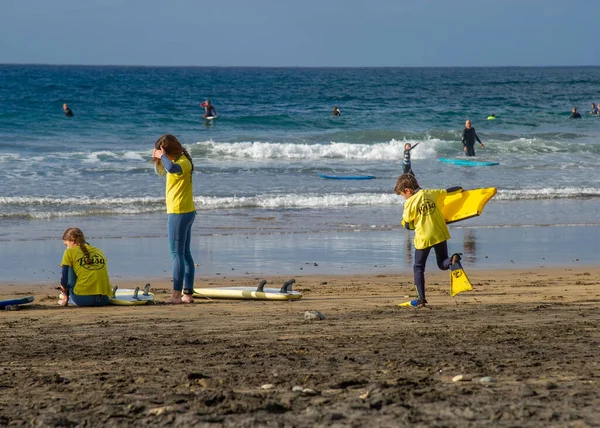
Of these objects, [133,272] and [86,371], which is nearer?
[86,371]

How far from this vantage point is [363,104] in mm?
56969

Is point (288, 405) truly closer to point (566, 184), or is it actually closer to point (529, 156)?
point (566, 184)

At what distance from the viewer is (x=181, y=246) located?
8.50 metres

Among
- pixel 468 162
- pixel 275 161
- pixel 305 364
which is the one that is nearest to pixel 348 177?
pixel 468 162

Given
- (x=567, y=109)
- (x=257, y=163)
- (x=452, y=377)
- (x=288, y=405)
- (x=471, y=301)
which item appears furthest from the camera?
(x=567, y=109)

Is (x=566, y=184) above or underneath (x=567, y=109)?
underneath

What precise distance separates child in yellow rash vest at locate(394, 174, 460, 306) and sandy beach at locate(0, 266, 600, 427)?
15.6 inches

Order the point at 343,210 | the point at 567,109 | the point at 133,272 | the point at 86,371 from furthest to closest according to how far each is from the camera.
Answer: the point at 567,109, the point at 343,210, the point at 133,272, the point at 86,371

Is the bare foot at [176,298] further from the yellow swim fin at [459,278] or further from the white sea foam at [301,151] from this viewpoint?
the white sea foam at [301,151]

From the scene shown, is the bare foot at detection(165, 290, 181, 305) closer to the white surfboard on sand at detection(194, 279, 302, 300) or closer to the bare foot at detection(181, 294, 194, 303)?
the bare foot at detection(181, 294, 194, 303)

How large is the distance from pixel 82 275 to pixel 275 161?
65.1ft

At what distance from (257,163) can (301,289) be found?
693 inches

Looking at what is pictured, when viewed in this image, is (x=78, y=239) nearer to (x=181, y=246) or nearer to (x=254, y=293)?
(x=181, y=246)

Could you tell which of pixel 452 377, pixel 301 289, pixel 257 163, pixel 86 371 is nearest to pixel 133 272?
pixel 301 289
